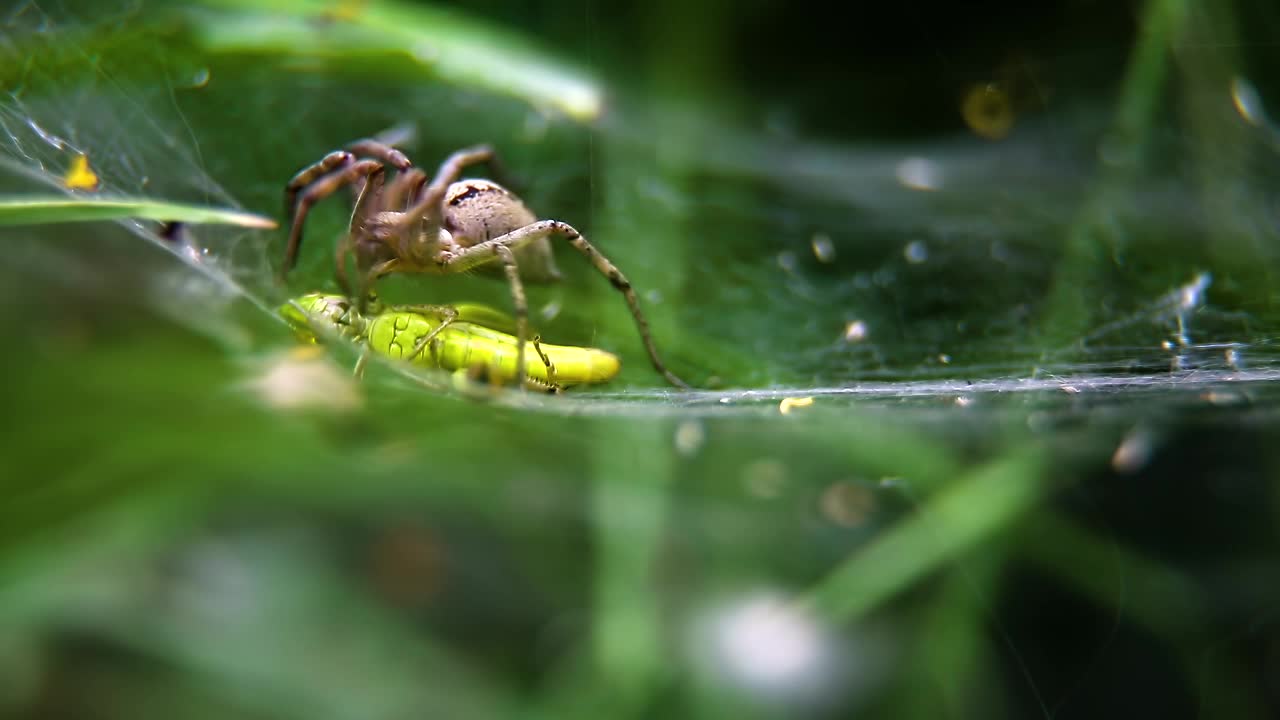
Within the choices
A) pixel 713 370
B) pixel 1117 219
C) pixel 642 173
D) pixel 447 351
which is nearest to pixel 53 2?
pixel 447 351

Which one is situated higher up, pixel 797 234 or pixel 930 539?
pixel 797 234

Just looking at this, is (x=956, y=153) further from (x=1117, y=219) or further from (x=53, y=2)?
(x=53, y=2)

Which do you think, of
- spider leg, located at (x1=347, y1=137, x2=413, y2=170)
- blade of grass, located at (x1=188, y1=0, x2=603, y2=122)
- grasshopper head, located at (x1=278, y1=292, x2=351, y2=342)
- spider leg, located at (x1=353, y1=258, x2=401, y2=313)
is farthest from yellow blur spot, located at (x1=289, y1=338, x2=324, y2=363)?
blade of grass, located at (x1=188, y1=0, x2=603, y2=122)

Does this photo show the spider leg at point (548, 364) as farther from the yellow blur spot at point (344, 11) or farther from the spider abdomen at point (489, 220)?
the yellow blur spot at point (344, 11)

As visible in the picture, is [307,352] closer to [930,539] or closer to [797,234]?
[797,234]

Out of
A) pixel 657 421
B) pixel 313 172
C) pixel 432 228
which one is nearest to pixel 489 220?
pixel 432 228

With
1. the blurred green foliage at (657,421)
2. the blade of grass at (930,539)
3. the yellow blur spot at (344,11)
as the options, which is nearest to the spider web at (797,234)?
the blurred green foliage at (657,421)
